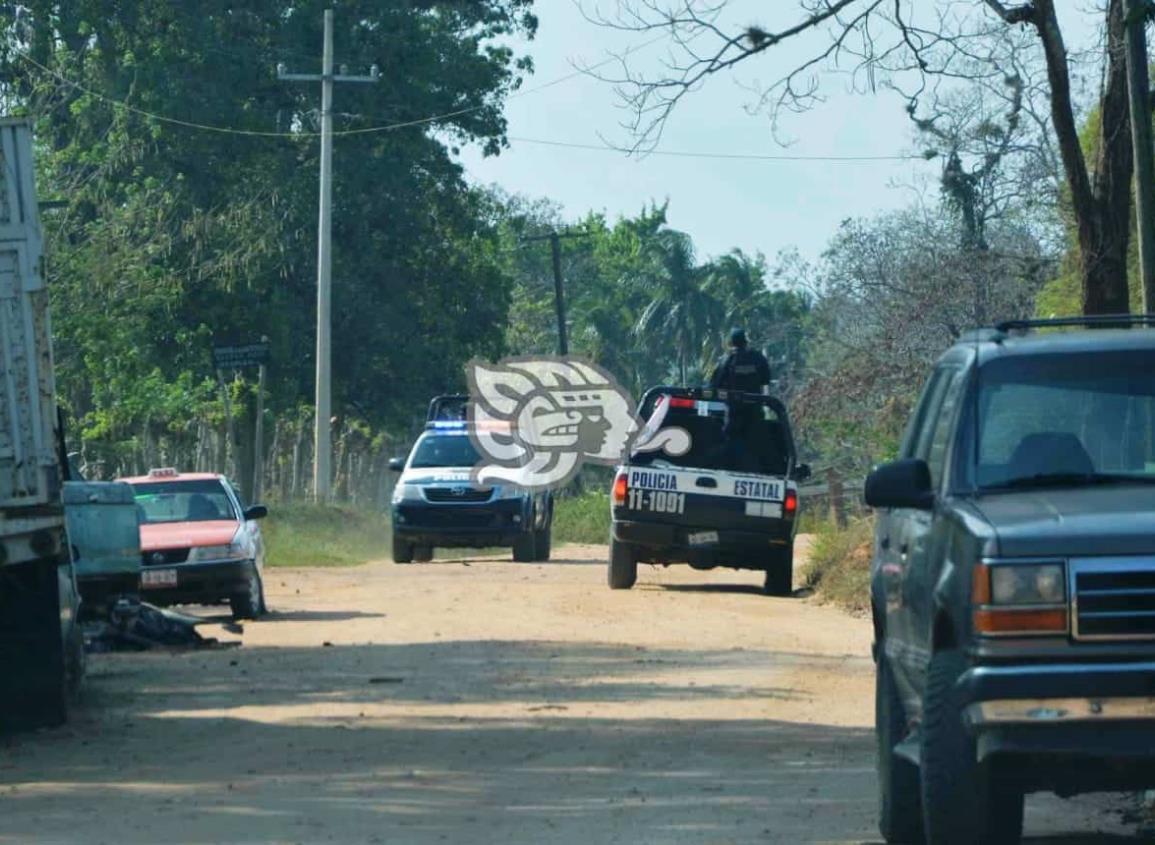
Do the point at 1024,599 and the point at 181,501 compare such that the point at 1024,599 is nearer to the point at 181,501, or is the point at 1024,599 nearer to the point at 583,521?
the point at 181,501

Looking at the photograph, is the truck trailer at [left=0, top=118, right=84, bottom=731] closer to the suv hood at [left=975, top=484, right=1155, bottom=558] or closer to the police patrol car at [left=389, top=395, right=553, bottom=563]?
the suv hood at [left=975, top=484, right=1155, bottom=558]

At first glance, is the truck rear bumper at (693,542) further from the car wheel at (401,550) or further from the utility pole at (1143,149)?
the car wheel at (401,550)

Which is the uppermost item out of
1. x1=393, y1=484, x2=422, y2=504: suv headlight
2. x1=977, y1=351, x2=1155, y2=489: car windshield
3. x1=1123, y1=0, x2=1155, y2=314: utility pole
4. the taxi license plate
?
x1=1123, y1=0, x2=1155, y2=314: utility pole

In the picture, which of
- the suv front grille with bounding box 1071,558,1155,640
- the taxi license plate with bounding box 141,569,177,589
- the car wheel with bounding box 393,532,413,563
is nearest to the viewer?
the suv front grille with bounding box 1071,558,1155,640

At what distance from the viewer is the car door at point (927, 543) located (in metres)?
7.94

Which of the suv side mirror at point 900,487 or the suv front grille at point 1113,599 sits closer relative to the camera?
the suv front grille at point 1113,599

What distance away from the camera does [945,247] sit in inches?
1741

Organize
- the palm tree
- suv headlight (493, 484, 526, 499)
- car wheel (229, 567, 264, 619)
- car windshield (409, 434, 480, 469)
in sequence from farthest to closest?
1. the palm tree
2. car windshield (409, 434, 480, 469)
3. suv headlight (493, 484, 526, 499)
4. car wheel (229, 567, 264, 619)

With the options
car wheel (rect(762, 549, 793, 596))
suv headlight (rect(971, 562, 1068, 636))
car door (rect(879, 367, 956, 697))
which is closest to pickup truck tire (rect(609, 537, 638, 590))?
car wheel (rect(762, 549, 793, 596))

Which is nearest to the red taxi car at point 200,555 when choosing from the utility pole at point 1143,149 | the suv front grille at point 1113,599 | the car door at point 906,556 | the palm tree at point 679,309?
the utility pole at point 1143,149

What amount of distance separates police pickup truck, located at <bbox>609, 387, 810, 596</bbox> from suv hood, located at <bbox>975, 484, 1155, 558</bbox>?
1595 centimetres

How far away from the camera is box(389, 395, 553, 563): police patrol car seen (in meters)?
30.0

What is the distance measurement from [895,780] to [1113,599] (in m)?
2.08

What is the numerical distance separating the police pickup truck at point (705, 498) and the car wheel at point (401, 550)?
22.5 feet
